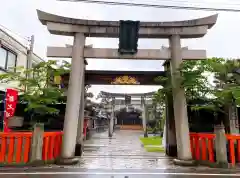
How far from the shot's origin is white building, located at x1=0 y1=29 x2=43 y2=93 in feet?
59.6

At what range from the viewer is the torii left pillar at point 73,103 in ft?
33.6

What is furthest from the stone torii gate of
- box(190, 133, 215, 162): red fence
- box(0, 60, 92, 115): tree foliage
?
box(190, 133, 215, 162): red fence

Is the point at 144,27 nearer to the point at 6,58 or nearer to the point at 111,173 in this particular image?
the point at 111,173

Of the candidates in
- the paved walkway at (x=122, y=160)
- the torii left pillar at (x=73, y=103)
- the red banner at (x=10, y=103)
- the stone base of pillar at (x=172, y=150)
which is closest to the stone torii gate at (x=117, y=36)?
the torii left pillar at (x=73, y=103)

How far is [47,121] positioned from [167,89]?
700cm

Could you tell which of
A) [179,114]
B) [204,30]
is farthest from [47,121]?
[204,30]

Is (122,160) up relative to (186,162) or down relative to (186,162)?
down

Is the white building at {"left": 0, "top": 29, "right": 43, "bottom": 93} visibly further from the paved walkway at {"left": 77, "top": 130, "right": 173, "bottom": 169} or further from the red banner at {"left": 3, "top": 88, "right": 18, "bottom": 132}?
the paved walkway at {"left": 77, "top": 130, "right": 173, "bottom": 169}

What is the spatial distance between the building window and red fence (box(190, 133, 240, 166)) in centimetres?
1428

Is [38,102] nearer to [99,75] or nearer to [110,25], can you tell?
[99,75]

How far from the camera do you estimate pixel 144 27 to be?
1143 centimetres

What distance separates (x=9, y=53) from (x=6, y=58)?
2.19 ft

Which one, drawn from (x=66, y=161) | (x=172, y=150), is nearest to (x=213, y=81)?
(x=172, y=150)

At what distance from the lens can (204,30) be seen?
11.3 meters
